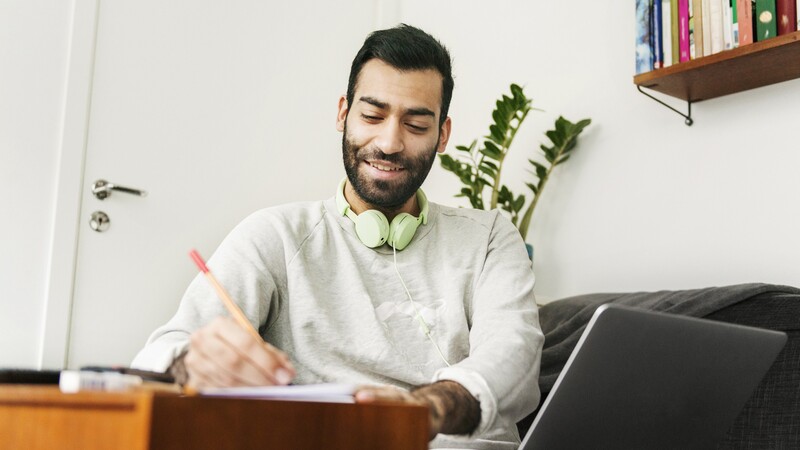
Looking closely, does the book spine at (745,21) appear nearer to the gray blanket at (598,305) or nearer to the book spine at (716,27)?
the book spine at (716,27)

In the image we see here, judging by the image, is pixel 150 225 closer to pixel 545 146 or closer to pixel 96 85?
pixel 96 85

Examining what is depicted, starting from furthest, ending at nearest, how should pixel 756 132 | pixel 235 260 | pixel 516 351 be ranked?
pixel 756 132
pixel 235 260
pixel 516 351

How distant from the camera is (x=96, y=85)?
245 centimetres

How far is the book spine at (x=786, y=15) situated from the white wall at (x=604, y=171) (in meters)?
0.19

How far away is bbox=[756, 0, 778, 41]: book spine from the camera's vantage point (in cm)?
181

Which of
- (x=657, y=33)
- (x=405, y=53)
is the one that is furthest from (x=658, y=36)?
(x=405, y=53)

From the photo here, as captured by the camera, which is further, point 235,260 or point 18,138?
point 18,138

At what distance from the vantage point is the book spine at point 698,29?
1.95 m

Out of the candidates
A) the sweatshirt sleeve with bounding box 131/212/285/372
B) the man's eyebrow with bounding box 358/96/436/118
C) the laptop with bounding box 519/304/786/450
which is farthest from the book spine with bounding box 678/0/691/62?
the sweatshirt sleeve with bounding box 131/212/285/372

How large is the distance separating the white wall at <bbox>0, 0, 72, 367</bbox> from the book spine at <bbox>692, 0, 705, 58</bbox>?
1882 millimetres

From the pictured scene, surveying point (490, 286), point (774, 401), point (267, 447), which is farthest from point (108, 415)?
point (774, 401)

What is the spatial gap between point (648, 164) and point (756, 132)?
1.06ft

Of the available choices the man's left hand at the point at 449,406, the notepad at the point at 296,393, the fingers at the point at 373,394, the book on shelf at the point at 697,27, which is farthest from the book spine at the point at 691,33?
the notepad at the point at 296,393

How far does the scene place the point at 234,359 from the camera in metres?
0.71
